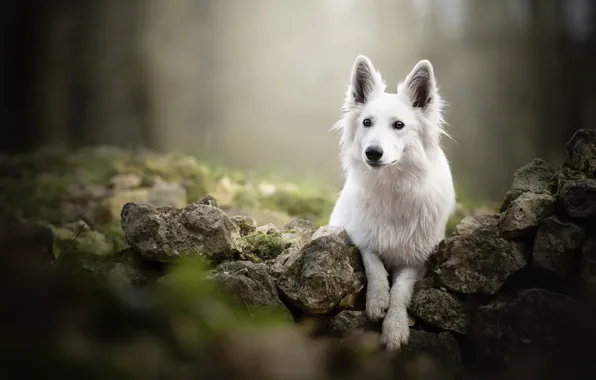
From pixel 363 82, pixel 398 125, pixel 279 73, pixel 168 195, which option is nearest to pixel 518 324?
pixel 398 125

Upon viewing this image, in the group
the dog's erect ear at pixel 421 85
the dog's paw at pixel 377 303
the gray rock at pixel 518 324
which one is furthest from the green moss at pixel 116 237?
the gray rock at pixel 518 324

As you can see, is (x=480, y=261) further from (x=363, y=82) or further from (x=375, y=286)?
(x=363, y=82)

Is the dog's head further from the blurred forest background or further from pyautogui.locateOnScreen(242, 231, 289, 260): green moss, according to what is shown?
the blurred forest background

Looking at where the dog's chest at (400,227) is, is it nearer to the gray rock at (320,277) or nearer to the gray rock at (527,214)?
the gray rock at (320,277)

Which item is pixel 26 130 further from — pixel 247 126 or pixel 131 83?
pixel 247 126

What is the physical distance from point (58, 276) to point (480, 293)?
176 centimetres

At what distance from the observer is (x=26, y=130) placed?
729cm

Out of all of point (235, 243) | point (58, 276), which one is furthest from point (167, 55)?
point (58, 276)

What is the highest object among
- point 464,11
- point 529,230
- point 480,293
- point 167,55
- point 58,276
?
point 464,11

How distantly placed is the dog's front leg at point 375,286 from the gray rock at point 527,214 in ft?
1.90

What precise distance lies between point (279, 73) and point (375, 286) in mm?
6408

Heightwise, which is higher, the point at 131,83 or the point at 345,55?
the point at 345,55

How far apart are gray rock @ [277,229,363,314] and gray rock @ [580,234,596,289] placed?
93 cm

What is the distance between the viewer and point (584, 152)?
2.17m
